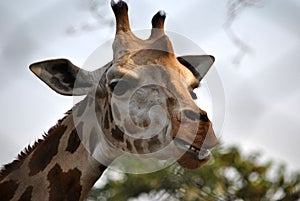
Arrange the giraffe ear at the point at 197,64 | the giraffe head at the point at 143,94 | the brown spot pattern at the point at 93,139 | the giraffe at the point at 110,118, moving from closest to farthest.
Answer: the giraffe head at the point at 143,94 → the giraffe at the point at 110,118 → the brown spot pattern at the point at 93,139 → the giraffe ear at the point at 197,64

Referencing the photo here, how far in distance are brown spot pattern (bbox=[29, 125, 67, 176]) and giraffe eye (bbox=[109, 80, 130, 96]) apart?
0.68 meters

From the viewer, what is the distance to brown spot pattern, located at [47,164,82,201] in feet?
24.4

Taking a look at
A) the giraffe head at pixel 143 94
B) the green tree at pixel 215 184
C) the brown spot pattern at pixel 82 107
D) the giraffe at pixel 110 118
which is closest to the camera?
the giraffe head at pixel 143 94

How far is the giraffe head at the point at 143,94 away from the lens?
6.81 metres

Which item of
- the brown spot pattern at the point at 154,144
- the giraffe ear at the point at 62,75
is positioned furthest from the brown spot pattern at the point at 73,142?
the brown spot pattern at the point at 154,144

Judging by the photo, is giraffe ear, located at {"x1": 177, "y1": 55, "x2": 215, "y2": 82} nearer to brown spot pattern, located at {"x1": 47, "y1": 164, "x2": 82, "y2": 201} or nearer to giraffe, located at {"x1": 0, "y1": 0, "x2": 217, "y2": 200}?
giraffe, located at {"x1": 0, "y1": 0, "x2": 217, "y2": 200}

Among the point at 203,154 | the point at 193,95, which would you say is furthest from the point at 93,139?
the point at 203,154

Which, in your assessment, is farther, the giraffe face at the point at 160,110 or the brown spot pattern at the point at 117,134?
the brown spot pattern at the point at 117,134

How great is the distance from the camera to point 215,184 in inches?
604

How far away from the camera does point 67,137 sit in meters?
7.71

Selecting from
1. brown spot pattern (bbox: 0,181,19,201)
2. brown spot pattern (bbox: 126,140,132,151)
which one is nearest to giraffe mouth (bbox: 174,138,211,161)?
brown spot pattern (bbox: 126,140,132,151)

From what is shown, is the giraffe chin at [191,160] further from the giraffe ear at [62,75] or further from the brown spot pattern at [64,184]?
the giraffe ear at [62,75]

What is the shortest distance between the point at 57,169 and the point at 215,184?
8.02m

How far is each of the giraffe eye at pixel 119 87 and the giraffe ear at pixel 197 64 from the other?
99cm
